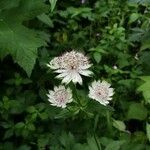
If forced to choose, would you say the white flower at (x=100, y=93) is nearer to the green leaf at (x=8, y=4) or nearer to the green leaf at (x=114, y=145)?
the green leaf at (x=114, y=145)

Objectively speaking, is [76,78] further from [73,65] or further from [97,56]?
[97,56]

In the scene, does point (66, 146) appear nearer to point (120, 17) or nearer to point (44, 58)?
point (44, 58)

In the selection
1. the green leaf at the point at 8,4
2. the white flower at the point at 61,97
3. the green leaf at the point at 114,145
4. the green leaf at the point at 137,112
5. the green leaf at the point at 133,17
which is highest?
the green leaf at the point at 8,4

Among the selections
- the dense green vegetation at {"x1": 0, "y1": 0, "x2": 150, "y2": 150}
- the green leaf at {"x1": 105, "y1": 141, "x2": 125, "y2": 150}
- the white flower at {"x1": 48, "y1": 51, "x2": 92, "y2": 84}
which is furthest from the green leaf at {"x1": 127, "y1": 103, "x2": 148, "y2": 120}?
the white flower at {"x1": 48, "y1": 51, "x2": 92, "y2": 84}

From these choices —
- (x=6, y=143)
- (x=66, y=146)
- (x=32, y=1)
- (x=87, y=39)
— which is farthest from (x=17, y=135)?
(x=87, y=39)

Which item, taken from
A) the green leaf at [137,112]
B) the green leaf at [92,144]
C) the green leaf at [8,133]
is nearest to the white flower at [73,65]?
the green leaf at [92,144]

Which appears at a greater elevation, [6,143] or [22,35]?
[22,35]

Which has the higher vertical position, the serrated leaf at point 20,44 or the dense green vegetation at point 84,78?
the serrated leaf at point 20,44
